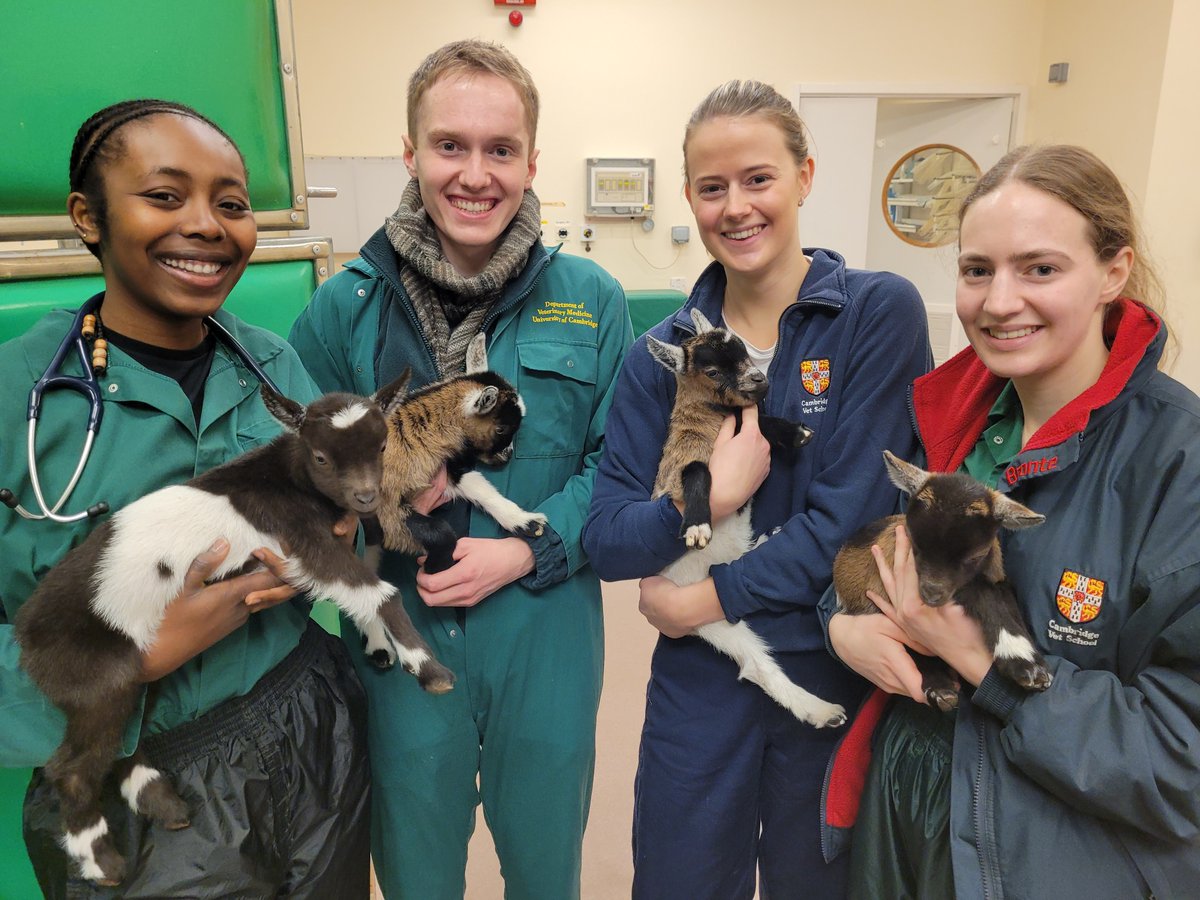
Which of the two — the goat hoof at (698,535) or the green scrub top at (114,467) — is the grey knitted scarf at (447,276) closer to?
the green scrub top at (114,467)

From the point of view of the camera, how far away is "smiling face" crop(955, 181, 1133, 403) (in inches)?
49.0

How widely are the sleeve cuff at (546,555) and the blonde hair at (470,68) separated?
39.3 inches

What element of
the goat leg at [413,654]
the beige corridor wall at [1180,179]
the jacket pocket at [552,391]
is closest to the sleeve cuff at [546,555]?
the jacket pocket at [552,391]

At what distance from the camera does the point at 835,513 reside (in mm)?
1556

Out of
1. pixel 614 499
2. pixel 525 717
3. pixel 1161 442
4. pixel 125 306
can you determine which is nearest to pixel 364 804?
pixel 525 717

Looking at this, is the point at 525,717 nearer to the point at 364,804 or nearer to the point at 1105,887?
the point at 364,804

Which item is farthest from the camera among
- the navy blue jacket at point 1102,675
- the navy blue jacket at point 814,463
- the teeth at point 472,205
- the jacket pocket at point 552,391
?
the jacket pocket at point 552,391

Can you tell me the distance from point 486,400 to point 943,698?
115 centimetres

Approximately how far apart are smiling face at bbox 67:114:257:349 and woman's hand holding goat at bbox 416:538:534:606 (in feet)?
2.41

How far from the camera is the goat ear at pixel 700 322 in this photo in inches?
69.6

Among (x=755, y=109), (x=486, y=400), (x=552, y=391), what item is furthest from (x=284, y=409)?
(x=755, y=109)

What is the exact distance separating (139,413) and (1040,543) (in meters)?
1.64

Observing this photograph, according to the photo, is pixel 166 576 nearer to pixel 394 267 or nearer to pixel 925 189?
pixel 394 267

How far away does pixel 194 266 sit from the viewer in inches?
51.6
